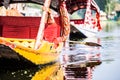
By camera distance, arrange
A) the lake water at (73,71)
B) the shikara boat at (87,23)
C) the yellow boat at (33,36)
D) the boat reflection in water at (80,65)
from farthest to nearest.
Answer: the shikara boat at (87,23) < the yellow boat at (33,36) < the boat reflection in water at (80,65) < the lake water at (73,71)

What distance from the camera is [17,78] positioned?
52.1 ft

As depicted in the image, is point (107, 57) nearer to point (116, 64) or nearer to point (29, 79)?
point (116, 64)

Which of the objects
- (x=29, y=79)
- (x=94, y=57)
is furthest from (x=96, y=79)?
(x=94, y=57)

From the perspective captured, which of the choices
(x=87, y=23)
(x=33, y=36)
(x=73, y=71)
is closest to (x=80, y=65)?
(x=73, y=71)

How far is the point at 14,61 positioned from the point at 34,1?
51.4ft

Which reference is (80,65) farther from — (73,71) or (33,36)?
(33,36)

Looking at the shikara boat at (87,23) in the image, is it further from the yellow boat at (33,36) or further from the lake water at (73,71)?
the lake water at (73,71)

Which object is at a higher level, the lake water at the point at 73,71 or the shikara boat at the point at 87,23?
the shikara boat at the point at 87,23

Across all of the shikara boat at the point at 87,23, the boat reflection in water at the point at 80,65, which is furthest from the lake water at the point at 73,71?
the shikara boat at the point at 87,23

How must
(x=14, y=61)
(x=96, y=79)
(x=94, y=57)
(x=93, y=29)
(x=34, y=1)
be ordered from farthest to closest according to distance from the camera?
(x=93, y=29) < (x=34, y=1) < (x=94, y=57) < (x=14, y=61) < (x=96, y=79)

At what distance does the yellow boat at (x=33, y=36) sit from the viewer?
54.4 ft

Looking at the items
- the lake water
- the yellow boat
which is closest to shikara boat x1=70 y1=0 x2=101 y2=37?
the yellow boat

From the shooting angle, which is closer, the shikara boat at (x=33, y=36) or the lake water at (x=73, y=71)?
the lake water at (x=73, y=71)

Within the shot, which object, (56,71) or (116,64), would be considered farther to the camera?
(116,64)
